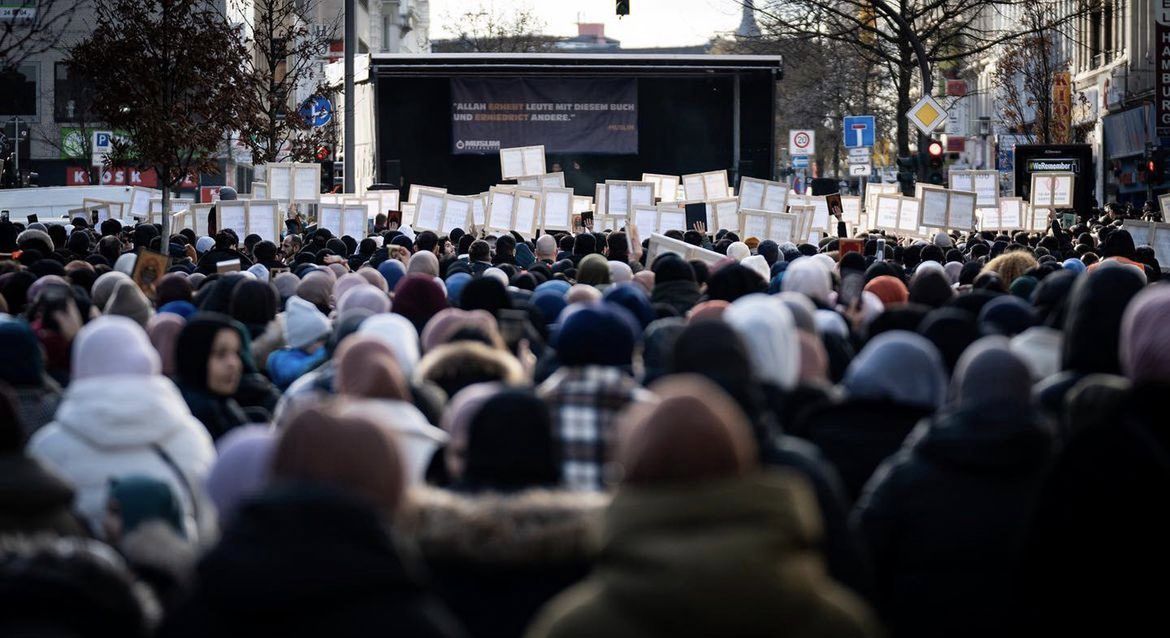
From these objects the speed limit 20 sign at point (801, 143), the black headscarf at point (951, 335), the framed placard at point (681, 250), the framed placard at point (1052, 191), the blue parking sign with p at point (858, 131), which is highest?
the speed limit 20 sign at point (801, 143)

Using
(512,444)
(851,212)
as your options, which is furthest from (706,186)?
(512,444)

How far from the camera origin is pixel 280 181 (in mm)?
25547

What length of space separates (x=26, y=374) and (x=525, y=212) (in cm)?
1754

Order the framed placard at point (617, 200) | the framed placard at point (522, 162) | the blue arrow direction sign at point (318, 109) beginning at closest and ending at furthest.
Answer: the framed placard at point (617, 200), the framed placard at point (522, 162), the blue arrow direction sign at point (318, 109)

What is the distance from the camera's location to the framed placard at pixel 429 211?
977 inches

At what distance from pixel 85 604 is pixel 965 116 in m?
99.3

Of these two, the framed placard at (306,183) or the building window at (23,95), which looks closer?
the framed placard at (306,183)

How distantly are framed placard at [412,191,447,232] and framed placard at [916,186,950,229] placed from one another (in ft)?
19.9

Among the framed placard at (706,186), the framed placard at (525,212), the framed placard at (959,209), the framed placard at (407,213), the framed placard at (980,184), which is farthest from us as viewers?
the framed placard at (407,213)

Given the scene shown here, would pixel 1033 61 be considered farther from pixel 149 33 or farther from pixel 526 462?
pixel 526 462

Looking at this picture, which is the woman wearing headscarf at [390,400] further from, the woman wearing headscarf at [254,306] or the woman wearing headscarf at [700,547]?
the woman wearing headscarf at [254,306]

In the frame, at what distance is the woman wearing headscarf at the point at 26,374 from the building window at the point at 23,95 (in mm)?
69811

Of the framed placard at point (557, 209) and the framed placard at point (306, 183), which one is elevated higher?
the framed placard at point (306, 183)

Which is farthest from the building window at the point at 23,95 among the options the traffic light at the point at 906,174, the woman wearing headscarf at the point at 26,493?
the woman wearing headscarf at the point at 26,493
